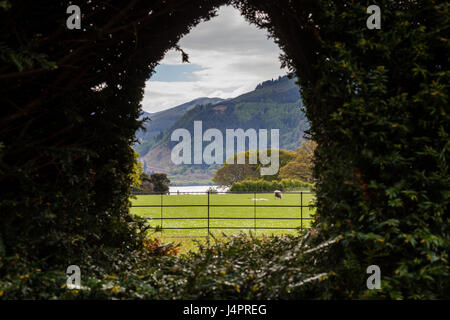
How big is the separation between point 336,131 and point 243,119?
155338 millimetres

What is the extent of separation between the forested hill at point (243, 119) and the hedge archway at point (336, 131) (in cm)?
11477

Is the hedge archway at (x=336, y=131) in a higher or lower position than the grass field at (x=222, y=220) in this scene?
higher

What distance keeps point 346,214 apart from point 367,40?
1.71 m

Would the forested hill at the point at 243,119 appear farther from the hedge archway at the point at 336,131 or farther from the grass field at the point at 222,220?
the hedge archway at the point at 336,131

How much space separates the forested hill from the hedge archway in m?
115

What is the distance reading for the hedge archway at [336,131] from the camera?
11.1 feet

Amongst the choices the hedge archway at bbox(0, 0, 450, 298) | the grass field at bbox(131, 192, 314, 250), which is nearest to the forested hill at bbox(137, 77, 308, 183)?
the grass field at bbox(131, 192, 314, 250)

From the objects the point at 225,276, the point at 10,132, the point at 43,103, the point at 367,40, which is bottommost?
the point at 225,276

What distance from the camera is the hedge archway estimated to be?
3381 mm

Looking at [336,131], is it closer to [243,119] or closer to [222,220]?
[222,220]

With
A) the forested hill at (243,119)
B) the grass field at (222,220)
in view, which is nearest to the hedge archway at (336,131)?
the grass field at (222,220)
